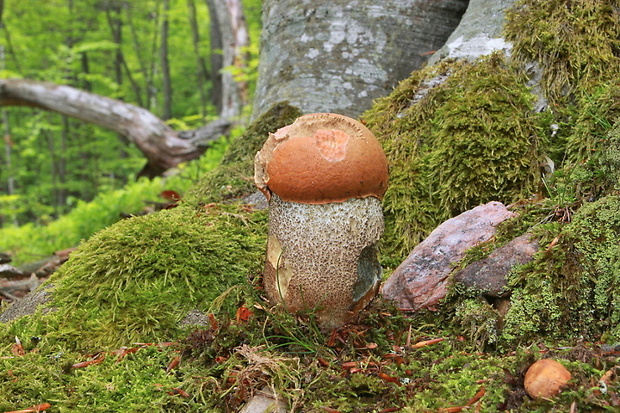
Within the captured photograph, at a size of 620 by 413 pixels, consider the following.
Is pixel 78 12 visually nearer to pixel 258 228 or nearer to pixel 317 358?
pixel 258 228

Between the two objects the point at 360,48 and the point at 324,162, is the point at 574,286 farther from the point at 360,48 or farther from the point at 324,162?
the point at 360,48

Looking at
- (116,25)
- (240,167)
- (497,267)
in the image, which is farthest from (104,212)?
(116,25)

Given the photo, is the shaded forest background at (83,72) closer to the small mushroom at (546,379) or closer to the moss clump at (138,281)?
the moss clump at (138,281)

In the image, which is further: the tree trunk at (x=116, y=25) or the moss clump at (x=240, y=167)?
the tree trunk at (x=116, y=25)

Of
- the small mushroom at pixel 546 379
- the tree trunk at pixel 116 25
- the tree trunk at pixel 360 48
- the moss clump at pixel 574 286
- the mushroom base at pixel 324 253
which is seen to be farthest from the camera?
the tree trunk at pixel 116 25

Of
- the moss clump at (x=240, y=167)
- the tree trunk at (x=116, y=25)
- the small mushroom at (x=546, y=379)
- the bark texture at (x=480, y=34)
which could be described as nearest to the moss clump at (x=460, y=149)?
the bark texture at (x=480, y=34)

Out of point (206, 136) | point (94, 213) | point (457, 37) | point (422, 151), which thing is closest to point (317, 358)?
point (422, 151)
